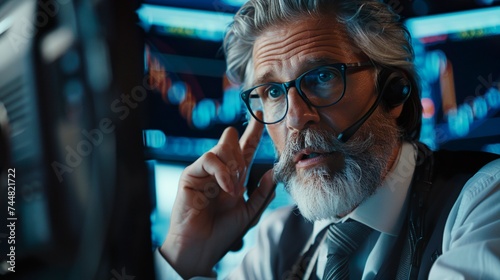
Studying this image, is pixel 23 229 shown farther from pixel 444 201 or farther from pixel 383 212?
pixel 444 201

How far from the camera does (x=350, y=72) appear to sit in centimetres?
119

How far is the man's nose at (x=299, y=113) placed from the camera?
117cm

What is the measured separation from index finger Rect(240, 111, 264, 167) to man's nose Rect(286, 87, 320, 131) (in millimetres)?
184

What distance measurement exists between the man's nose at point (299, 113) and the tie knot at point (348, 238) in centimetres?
24

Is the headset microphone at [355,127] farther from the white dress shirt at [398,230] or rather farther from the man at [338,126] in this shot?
the white dress shirt at [398,230]

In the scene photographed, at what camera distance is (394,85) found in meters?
1.20

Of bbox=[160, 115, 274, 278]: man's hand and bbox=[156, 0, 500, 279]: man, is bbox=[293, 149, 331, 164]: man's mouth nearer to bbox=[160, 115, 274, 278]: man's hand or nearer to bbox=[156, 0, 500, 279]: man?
bbox=[156, 0, 500, 279]: man

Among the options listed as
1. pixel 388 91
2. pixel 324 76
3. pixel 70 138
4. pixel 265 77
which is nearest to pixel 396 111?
pixel 388 91

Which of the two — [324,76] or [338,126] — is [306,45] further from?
[338,126]

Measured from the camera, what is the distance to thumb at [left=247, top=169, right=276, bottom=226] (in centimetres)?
135

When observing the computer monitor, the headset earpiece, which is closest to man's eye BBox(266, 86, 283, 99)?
the headset earpiece

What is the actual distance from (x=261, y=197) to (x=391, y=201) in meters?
0.32

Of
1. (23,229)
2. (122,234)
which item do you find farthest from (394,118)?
(23,229)

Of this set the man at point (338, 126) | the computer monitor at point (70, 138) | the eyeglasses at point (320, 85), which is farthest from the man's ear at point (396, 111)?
the computer monitor at point (70, 138)
